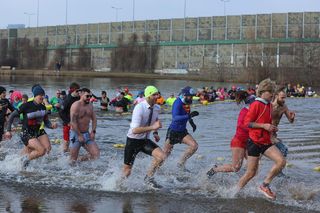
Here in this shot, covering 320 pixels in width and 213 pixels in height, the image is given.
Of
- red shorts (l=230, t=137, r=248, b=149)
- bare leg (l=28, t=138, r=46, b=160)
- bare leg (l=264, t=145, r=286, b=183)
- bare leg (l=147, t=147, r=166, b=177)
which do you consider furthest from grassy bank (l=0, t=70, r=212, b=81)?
bare leg (l=264, t=145, r=286, b=183)

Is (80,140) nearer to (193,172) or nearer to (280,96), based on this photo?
(193,172)

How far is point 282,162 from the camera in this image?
317 inches

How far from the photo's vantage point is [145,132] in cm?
879

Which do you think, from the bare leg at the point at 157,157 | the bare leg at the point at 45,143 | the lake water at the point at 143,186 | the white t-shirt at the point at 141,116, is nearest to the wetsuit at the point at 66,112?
the lake water at the point at 143,186

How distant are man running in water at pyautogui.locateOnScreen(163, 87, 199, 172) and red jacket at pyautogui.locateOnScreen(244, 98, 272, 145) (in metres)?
2.50

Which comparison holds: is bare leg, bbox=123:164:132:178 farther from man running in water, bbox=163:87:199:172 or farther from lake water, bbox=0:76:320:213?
man running in water, bbox=163:87:199:172

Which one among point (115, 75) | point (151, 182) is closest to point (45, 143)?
point (151, 182)

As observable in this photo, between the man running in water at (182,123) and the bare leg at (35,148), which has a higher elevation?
the man running in water at (182,123)

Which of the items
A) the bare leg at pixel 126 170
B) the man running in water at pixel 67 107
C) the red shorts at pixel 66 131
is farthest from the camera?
the red shorts at pixel 66 131

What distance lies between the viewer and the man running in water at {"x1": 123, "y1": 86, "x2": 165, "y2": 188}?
345 inches

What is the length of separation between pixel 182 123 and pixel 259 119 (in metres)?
2.85

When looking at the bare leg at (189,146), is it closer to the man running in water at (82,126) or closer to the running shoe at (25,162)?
the man running in water at (82,126)

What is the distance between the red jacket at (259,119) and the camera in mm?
8141

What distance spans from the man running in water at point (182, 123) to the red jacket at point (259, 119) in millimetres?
2500
